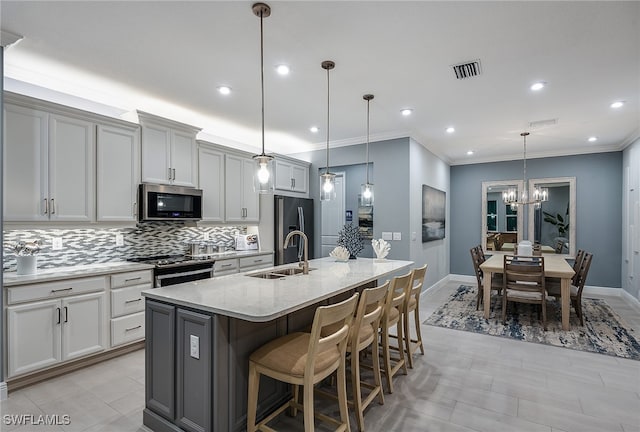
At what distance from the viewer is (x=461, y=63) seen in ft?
9.65

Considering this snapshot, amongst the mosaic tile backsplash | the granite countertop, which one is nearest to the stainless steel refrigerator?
the mosaic tile backsplash

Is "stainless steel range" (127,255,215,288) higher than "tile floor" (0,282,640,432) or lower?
higher

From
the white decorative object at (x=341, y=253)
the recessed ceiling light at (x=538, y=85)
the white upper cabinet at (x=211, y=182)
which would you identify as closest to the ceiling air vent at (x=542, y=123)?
the recessed ceiling light at (x=538, y=85)

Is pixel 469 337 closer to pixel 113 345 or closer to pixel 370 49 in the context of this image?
pixel 370 49

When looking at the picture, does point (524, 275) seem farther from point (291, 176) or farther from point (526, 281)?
point (291, 176)

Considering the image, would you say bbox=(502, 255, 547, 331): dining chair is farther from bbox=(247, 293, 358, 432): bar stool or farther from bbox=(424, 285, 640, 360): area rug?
bbox=(247, 293, 358, 432): bar stool

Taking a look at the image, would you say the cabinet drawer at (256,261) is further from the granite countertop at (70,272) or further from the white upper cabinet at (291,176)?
the granite countertop at (70,272)

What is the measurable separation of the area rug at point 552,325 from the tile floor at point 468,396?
0.35m

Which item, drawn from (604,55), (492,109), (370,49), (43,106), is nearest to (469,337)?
(492,109)

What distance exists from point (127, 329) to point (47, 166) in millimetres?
1704

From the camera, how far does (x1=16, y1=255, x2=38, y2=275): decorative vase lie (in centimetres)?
290

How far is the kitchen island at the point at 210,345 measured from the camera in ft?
6.21

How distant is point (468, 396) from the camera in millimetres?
2619

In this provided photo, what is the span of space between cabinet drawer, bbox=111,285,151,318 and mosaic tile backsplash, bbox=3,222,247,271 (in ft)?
2.06
